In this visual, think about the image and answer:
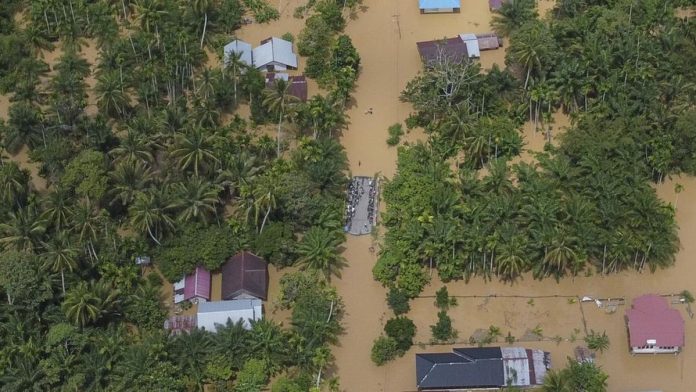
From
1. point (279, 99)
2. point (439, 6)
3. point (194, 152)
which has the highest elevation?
point (439, 6)

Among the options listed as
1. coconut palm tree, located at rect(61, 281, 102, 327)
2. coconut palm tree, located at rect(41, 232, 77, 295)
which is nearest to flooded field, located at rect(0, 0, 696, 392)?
→ coconut palm tree, located at rect(61, 281, 102, 327)

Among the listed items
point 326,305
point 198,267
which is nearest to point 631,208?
point 326,305

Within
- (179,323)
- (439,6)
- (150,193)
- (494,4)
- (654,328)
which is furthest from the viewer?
(494,4)

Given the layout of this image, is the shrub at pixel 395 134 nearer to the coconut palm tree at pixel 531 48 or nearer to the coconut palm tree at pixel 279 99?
the coconut palm tree at pixel 279 99

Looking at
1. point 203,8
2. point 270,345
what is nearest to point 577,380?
point 270,345

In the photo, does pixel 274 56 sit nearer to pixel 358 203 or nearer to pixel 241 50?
pixel 241 50

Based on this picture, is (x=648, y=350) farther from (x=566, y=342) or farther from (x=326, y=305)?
(x=326, y=305)
